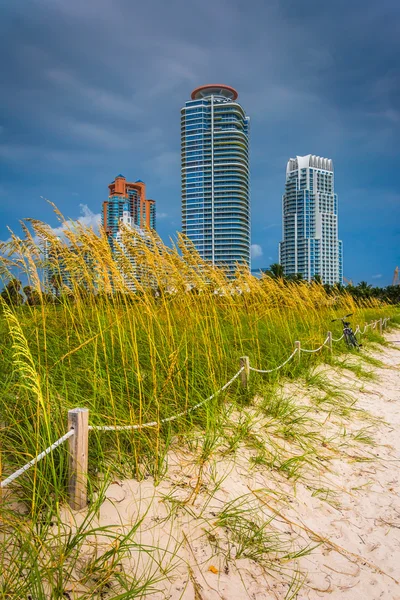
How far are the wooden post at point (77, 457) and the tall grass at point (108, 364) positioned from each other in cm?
6

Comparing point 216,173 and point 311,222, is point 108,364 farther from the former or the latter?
point 311,222

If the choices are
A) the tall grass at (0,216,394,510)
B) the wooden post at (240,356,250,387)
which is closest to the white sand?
the tall grass at (0,216,394,510)

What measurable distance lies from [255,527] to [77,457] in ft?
3.08

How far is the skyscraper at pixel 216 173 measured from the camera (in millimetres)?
78681

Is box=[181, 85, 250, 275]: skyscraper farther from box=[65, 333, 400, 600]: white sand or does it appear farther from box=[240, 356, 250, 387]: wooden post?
box=[65, 333, 400, 600]: white sand

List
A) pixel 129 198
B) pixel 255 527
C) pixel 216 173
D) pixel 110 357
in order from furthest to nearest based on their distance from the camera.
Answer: pixel 216 173 < pixel 129 198 < pixel 110 357 < pixel 255 527

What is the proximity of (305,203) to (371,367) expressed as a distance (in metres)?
98.5

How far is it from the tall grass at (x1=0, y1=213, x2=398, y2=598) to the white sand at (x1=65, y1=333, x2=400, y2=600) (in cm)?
17

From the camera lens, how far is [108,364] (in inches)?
100

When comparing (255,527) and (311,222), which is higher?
(311,222)

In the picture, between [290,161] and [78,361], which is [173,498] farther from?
[290,161]

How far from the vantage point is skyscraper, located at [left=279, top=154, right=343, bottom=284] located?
308 feet

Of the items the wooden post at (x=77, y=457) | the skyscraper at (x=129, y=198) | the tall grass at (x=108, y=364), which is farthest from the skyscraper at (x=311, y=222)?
the wooden post at (x=77, y=457)

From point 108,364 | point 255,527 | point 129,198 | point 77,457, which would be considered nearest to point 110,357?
point 108,364
